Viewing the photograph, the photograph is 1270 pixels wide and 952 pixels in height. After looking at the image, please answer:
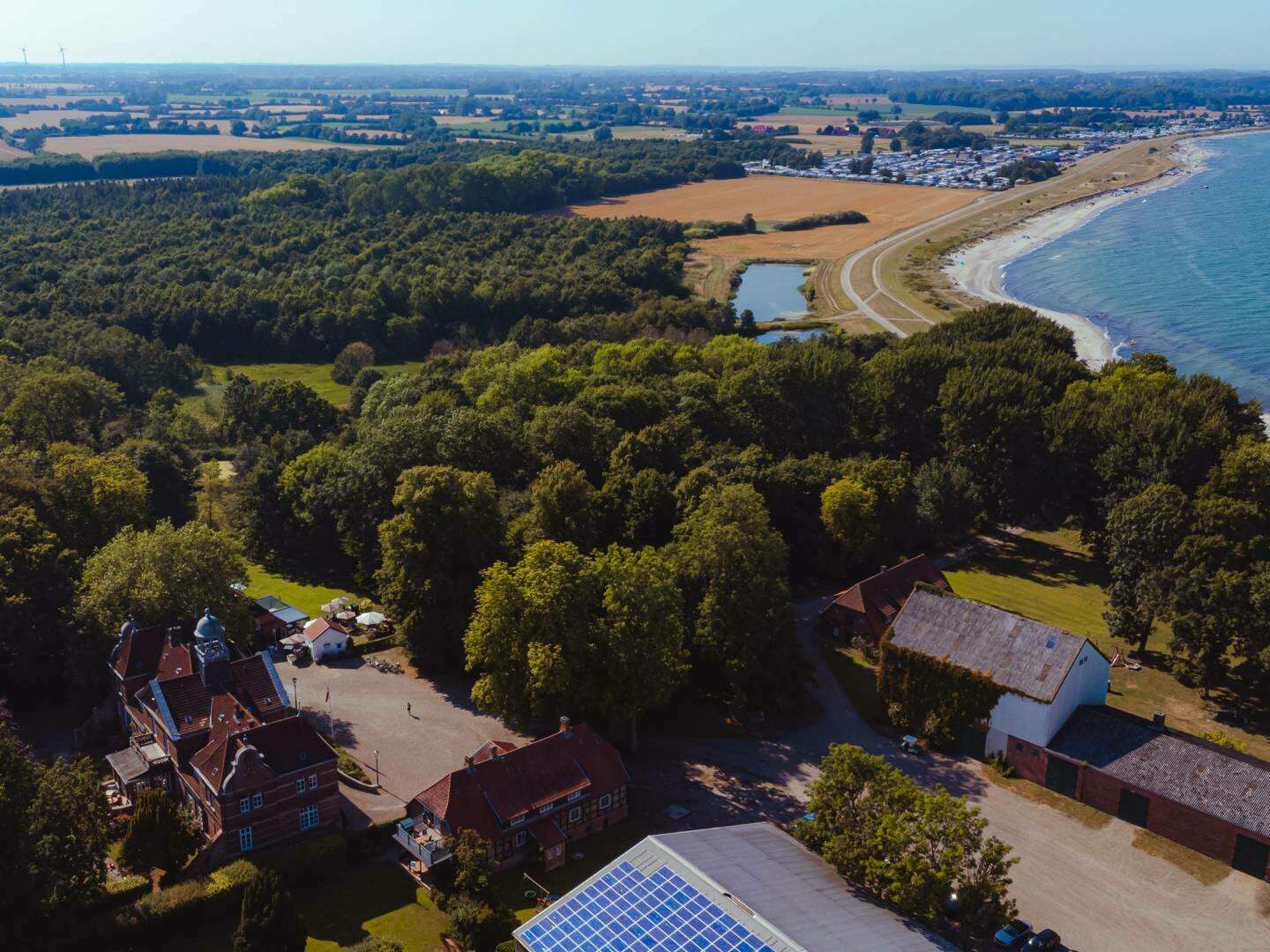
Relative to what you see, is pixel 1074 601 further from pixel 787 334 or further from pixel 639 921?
pixel 787 334

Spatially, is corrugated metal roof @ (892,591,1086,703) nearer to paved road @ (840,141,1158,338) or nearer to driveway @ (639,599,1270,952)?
driveway @ (639,599,1270,952)

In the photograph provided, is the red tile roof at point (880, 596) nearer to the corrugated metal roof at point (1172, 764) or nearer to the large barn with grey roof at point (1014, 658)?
the large barn with grey roof at point (1014, 658)

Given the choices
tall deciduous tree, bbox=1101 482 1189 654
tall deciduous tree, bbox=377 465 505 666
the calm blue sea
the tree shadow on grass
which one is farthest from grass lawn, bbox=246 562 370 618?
the calm blue sea

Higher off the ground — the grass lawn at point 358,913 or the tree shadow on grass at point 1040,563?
the tree shadow on grass at point 1040,563

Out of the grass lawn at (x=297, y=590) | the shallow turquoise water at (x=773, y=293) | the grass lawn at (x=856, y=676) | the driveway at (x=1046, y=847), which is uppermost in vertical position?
the shallow turquoise water at (x=773, y=293)

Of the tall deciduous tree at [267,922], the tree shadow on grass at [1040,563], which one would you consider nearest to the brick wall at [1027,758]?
the tree shadow on grass at [1040,563]

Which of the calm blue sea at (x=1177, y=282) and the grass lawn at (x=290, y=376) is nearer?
the grass lawn at (x=290, y=376)

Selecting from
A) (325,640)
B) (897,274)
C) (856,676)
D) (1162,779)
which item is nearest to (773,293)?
(897,274)
